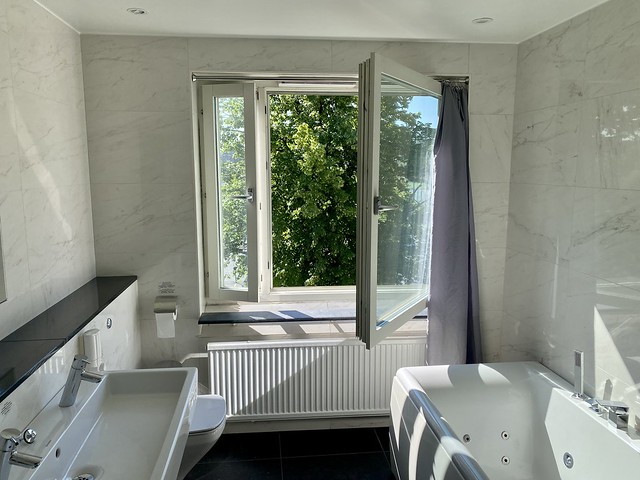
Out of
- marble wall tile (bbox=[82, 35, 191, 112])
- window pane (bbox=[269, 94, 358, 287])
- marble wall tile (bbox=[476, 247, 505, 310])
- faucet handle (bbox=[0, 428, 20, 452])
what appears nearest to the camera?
faucet handle (bbox=[0, 428, 20, 452])

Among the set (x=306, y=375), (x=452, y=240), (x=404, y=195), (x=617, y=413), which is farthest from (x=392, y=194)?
(x=617, y=413)

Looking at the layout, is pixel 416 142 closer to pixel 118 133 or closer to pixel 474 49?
pixel 474 49

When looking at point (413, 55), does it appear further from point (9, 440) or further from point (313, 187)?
point (313, 187)

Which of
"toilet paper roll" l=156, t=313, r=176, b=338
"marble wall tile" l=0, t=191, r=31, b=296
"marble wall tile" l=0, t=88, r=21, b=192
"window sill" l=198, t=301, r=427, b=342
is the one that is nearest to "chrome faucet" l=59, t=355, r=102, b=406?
"marble wall tile" l=0, t=191, r=31, b=296

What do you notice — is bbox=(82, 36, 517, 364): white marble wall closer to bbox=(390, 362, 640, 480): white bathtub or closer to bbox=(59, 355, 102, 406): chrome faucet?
bbox=(390, 362, 640, 480): white bathtub

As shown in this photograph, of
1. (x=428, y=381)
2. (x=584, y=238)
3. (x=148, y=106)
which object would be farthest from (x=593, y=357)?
(x=148, y=106)

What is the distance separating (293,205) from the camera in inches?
235

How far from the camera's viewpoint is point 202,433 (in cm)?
213

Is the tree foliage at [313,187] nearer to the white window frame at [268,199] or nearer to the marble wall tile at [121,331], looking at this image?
the white window frame at [268,199]

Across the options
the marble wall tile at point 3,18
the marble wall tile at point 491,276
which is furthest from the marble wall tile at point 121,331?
the marble wall tile at point 491,276

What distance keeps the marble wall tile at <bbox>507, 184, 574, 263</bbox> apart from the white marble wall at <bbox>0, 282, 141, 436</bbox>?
217 cm

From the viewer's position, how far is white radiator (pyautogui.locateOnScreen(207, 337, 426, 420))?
280 centimetres

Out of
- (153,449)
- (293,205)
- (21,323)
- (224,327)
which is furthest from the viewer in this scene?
(293,205)

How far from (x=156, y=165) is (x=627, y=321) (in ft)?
7.76
